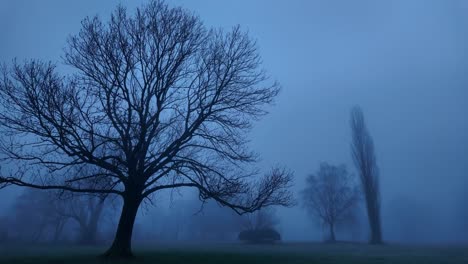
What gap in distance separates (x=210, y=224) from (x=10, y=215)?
38.8 meters

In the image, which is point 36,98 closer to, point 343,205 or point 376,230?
point 376,230

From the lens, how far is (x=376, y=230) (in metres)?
38.8

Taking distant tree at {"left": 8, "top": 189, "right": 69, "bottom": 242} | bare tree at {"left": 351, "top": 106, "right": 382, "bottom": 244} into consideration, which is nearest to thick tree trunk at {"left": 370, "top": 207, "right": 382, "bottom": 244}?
bare tree at {"left": 351, "top": 106, "right": 382, "bottom": 244}

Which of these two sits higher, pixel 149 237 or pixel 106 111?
pixel 106 111

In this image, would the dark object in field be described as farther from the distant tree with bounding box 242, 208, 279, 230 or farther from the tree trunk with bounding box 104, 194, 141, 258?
the tree trunk with bounding box 104, 194, 141, 258

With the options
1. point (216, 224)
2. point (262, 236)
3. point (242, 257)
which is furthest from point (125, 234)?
point (216, 224)

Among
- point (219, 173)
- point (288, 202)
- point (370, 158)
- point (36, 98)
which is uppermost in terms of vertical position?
point (370, 158)

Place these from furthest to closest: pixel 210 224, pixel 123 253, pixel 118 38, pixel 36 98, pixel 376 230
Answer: pixel 210 224, pixel 376 230, pixel 118 38, pixel 123 253, pixel 36 98

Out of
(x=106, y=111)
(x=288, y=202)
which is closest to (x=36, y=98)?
(x=106, y=111)

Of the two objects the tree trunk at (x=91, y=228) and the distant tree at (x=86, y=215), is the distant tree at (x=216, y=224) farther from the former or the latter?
the tree trunk at (x=91, y=228)

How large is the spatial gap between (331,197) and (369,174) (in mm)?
15684

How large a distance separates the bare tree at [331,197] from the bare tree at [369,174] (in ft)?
47.4

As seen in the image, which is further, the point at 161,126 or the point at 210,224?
the point at 210,224

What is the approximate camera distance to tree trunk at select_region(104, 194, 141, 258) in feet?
45.9
